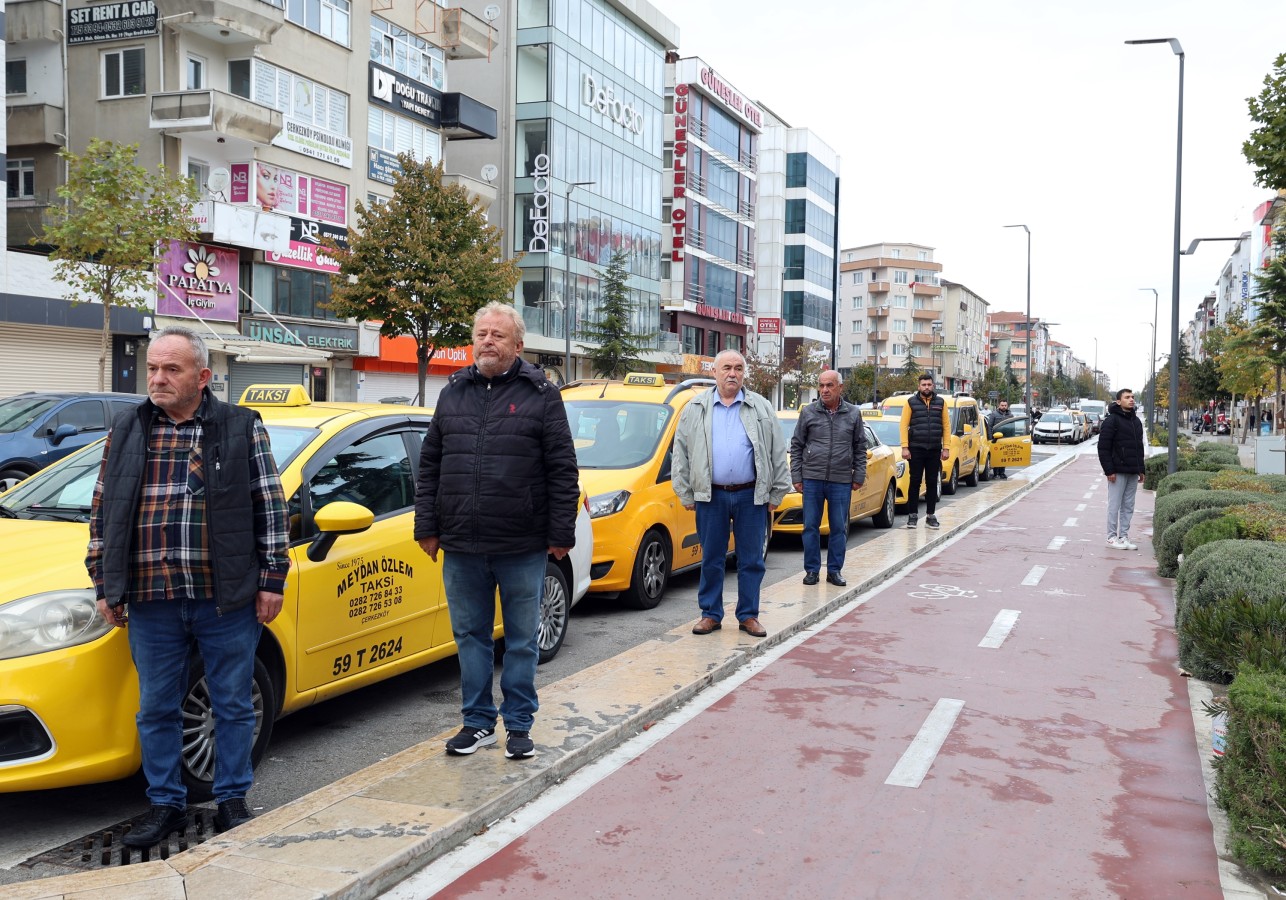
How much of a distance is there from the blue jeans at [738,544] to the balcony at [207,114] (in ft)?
76.6

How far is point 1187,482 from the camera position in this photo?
593 inches

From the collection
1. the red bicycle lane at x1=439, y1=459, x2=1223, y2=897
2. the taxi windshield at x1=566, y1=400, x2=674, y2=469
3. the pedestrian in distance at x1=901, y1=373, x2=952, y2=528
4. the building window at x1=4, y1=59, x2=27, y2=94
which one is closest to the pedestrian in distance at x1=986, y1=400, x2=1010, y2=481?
the pedestrian in distance at x1=901, y1=373, x2=952, y2=528

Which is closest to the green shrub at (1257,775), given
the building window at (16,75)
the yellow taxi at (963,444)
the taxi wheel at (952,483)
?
the yellow taxi at (963,444)

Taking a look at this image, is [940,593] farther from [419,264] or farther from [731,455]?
[419,264]

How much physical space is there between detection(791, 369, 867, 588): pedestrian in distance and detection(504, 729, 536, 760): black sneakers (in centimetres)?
524

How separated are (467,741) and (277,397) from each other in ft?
7.56

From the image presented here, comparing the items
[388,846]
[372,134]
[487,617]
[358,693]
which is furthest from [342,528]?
[372,134]

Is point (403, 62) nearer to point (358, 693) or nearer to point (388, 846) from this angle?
point (358, 693)

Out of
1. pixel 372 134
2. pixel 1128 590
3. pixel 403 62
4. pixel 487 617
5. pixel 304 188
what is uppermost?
pixel 403 62

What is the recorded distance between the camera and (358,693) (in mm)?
6375

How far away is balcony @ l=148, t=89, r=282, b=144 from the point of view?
87.7ft

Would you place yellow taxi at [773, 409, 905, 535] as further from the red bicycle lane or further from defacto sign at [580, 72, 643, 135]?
defacto sign at [580, 72, 643, 135]

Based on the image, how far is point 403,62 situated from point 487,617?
3434cm

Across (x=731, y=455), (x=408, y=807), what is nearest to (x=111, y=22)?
(x=731, y=455)
